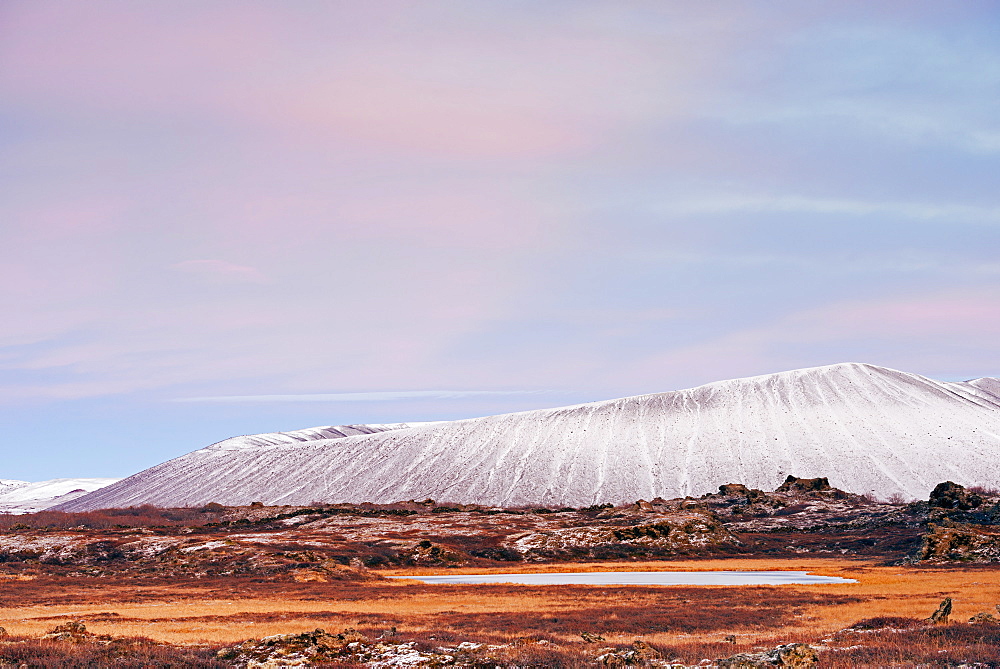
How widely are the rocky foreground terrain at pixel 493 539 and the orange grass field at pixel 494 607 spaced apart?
30.1 feet

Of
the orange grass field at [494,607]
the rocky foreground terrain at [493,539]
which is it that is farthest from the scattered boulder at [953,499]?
the orange grass field at [494,607]

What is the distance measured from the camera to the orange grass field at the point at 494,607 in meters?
35.6

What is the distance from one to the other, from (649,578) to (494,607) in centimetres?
2783

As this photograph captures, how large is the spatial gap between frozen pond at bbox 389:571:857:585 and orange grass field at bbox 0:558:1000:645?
4.28 meters

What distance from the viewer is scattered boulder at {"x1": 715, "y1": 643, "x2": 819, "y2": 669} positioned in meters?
22.0

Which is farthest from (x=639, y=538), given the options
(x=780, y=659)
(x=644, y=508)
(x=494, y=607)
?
(x=780, y=659)

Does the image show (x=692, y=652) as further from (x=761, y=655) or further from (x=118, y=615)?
(x=118, y=615)

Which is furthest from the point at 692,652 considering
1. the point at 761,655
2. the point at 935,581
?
the point at 935,581

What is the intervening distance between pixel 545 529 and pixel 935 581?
186ft

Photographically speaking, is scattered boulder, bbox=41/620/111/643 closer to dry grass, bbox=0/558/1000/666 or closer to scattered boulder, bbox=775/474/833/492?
dry grass, bbox=0/558/1000/666

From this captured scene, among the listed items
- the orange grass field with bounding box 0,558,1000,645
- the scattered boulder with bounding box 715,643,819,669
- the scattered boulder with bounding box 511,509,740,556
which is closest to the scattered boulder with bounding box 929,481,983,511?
the scattered boulder with bounding box 511,509,740,556

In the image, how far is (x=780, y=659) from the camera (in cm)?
2219

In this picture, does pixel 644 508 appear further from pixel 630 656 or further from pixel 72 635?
pixel 630 656

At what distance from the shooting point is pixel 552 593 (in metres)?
54.7
